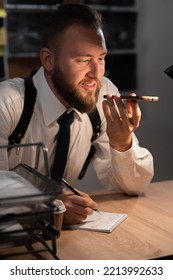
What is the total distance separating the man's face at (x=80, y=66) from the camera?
5.54ft

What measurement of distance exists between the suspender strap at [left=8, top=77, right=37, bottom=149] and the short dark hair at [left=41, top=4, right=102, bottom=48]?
0.64 ft

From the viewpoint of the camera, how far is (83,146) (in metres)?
1.93

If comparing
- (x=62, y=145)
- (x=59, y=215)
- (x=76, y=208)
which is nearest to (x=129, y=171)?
(x=62, y=145)

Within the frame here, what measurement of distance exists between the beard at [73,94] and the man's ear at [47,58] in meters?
0.03

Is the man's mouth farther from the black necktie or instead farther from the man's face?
the black necktie

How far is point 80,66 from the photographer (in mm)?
1708

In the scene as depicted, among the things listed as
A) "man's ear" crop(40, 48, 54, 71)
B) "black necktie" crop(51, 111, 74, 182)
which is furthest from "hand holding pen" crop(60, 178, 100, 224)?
"man's ear" crop(40, 48, 54, 71)

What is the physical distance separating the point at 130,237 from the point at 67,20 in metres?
0.82

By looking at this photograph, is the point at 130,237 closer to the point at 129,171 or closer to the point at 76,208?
the point at 76,208

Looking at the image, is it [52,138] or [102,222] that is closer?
[102,222]

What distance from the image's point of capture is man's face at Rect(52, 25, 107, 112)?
1.69 metres

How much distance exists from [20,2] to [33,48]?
0.31 m

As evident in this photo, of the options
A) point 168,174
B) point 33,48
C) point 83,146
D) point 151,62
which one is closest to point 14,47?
point 33,48

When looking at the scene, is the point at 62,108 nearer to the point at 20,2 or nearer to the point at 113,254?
the point at 113,254
